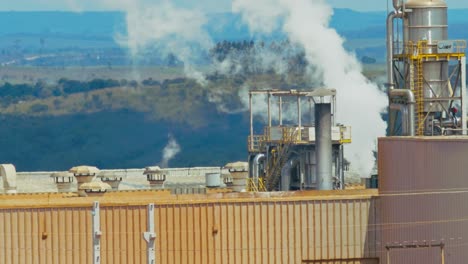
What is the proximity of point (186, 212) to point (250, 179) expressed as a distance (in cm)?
1515

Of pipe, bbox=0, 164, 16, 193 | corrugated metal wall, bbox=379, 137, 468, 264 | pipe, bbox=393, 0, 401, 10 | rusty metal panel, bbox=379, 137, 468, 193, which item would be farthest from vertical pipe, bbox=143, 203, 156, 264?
pipe, bbox=0, 164, 16, 193

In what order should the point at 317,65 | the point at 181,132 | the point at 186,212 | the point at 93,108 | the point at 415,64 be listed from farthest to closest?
the point at 93,108 → the point at 181,132 → the point at 317,65 → the point at 415,64 → the point at 186,212

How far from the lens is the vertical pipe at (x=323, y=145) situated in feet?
227

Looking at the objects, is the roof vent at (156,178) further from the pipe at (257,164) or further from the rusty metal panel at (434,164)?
the rusty metal panel at (434,164)

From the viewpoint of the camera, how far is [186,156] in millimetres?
168625

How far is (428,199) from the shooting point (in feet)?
201

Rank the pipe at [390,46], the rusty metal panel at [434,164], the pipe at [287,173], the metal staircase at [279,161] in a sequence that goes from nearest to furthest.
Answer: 1. the rusty metal panel at [434,164]
2. the pipe at [390,46]
3. the pipe at [287,173]
4. the metal staircase at [279,161]

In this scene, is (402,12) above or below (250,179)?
above

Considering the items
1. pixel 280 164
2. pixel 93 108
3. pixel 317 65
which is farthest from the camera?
pixel 93 108

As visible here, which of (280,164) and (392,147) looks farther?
(280,164)

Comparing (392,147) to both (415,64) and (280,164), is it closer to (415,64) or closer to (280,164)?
(415,64)

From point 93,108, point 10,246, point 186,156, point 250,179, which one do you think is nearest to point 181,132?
point 186,156

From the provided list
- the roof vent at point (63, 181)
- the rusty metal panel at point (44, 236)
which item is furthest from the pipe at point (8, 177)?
the rusty metal panel at point (44, 236)

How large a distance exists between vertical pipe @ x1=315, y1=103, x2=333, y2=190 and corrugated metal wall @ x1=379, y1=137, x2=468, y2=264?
7331 millimetres
